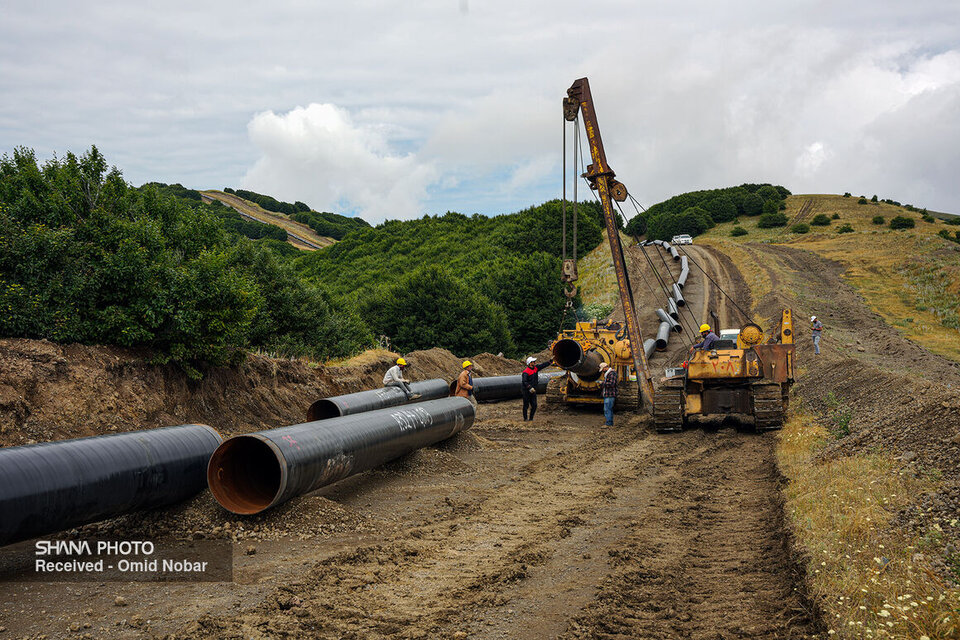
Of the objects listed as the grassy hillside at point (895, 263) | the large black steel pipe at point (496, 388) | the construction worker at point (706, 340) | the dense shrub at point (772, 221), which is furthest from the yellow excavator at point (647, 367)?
the dense shrub at point (772, 221)

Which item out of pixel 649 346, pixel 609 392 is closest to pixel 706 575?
pixel 609 392

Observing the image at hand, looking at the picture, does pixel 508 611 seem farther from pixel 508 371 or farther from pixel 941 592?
pixel 508 371

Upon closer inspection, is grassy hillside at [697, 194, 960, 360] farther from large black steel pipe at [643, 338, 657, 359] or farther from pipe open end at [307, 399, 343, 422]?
pipe open end at [307, 399, 343, 422]

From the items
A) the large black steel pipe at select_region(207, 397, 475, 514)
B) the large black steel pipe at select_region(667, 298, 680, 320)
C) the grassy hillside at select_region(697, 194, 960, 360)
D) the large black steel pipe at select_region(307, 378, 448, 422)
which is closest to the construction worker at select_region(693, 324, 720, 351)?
the large black steel pipe at select_region(307, 378, 448, 422)

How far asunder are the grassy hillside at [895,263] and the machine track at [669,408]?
16.7 meters

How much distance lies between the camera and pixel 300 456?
29.7 feet

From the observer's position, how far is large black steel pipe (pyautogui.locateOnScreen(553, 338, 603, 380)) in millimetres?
19562

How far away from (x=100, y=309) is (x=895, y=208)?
9360 cm

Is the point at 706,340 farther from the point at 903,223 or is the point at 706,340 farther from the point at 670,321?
the point at 903,223

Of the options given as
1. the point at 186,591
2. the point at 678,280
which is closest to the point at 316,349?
the point at 186,591

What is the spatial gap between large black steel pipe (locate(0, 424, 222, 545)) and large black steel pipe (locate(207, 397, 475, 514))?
0.49 m

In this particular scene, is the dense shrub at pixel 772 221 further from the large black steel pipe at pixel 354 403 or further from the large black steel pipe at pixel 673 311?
the large black steel pipe at pixel 354 403

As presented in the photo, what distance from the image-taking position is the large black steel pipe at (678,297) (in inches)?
1625

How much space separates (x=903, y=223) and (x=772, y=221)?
15.6 metres
